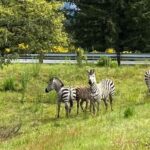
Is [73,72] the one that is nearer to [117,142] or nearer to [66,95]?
[66,95]

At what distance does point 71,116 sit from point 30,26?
511cm

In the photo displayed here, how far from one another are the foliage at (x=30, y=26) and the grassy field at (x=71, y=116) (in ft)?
10.6

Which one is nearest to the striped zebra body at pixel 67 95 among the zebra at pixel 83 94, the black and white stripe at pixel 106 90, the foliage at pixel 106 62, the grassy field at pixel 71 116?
the zebra at pixel 83 94

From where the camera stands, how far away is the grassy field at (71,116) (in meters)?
16.3

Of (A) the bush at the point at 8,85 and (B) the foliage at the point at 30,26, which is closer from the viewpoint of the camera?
(B) the foliage at the point at 30,26

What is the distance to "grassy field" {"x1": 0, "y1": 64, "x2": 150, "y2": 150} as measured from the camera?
1631cm

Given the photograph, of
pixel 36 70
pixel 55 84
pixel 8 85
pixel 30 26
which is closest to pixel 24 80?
pixel 8 85

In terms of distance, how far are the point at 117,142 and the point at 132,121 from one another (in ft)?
15.8

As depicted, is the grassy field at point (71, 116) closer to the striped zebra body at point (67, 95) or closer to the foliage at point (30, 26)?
the striped zebra body at point (67, 95)

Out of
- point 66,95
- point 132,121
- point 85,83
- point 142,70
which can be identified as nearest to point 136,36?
point 142,70

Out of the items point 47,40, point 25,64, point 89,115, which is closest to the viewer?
point 47,40

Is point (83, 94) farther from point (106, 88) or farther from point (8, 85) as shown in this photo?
point (8, 85)

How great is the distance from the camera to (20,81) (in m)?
35.5

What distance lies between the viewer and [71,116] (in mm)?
27672
